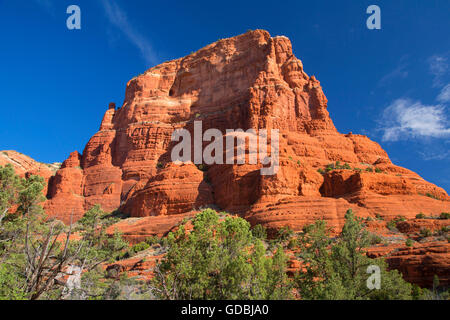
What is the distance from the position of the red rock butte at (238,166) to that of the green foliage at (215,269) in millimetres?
16970

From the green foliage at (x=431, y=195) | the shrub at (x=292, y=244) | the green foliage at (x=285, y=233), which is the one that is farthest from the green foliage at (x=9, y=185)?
the green foliage at (x=431, y=195)

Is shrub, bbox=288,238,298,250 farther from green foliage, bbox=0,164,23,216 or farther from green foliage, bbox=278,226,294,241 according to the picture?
green foliage, bbox=0,164,23,216

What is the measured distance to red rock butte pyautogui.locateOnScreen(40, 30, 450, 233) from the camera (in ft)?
129

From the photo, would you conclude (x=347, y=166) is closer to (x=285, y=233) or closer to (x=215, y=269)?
(x=285, y=233)

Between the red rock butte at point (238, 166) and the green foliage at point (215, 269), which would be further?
the red rock butte at point (238, 166)

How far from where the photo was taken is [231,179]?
45406mm

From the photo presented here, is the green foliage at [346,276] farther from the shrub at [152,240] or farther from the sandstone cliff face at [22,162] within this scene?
the sandstone cliff face at [22,162]

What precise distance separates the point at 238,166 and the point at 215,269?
99.2 feet

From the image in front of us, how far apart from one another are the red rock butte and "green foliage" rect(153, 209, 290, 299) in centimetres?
1697

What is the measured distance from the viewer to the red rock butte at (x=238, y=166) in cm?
3947

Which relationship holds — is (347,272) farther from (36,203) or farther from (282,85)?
(282,85)
